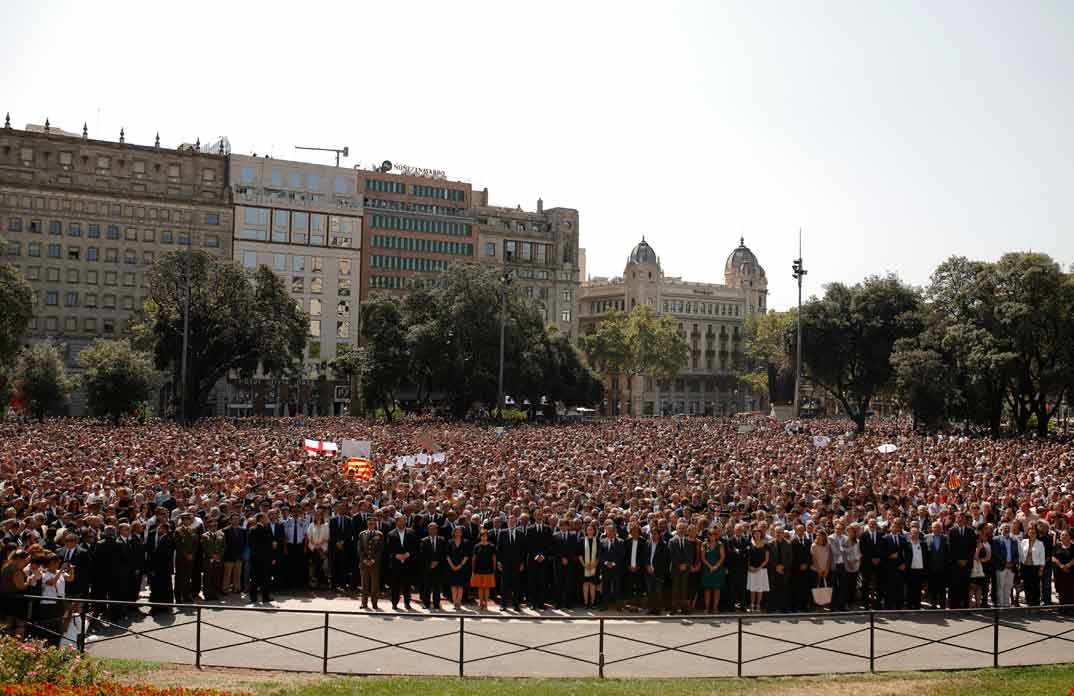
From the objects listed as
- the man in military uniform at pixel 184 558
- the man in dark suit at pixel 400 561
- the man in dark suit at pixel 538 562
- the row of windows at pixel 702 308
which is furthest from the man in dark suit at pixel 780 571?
the row of windows at pixel 702 308

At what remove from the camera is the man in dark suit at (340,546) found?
664 inches

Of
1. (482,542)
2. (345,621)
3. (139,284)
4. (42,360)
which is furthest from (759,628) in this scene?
(139,284)

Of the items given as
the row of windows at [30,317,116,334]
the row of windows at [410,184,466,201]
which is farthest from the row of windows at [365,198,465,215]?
the row of windows at [30,317,116,334]

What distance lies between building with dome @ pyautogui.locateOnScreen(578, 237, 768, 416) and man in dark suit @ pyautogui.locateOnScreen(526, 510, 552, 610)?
107m

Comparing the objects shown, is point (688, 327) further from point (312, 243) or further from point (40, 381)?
point (40, 381)

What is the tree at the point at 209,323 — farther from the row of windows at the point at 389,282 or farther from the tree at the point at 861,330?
the row of windows at the point at 389,282

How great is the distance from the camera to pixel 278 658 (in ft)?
40.3

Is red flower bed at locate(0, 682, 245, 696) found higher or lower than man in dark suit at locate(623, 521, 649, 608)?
lower

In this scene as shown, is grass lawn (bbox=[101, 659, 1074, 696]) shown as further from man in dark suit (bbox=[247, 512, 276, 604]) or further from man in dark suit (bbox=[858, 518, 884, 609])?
man in dark suit (bbox=[858, 518, 884, 609])

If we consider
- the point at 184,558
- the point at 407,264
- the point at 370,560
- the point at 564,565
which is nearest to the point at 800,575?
the point at 564,565

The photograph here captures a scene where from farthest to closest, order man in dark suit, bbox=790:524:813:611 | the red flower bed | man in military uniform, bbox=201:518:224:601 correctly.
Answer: man in dark suit, bbox=790:524:813:611, man in military uniform, bbox=201:518:224:601, the red flower bed

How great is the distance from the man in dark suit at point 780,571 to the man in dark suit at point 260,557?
7697mm

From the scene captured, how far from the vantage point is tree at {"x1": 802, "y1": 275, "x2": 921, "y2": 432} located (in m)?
65.2

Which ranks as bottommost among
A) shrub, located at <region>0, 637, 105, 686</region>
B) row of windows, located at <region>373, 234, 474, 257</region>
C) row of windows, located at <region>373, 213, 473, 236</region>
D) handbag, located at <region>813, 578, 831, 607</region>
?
handbag, located at <region>813, 578, 831, 607</region>
